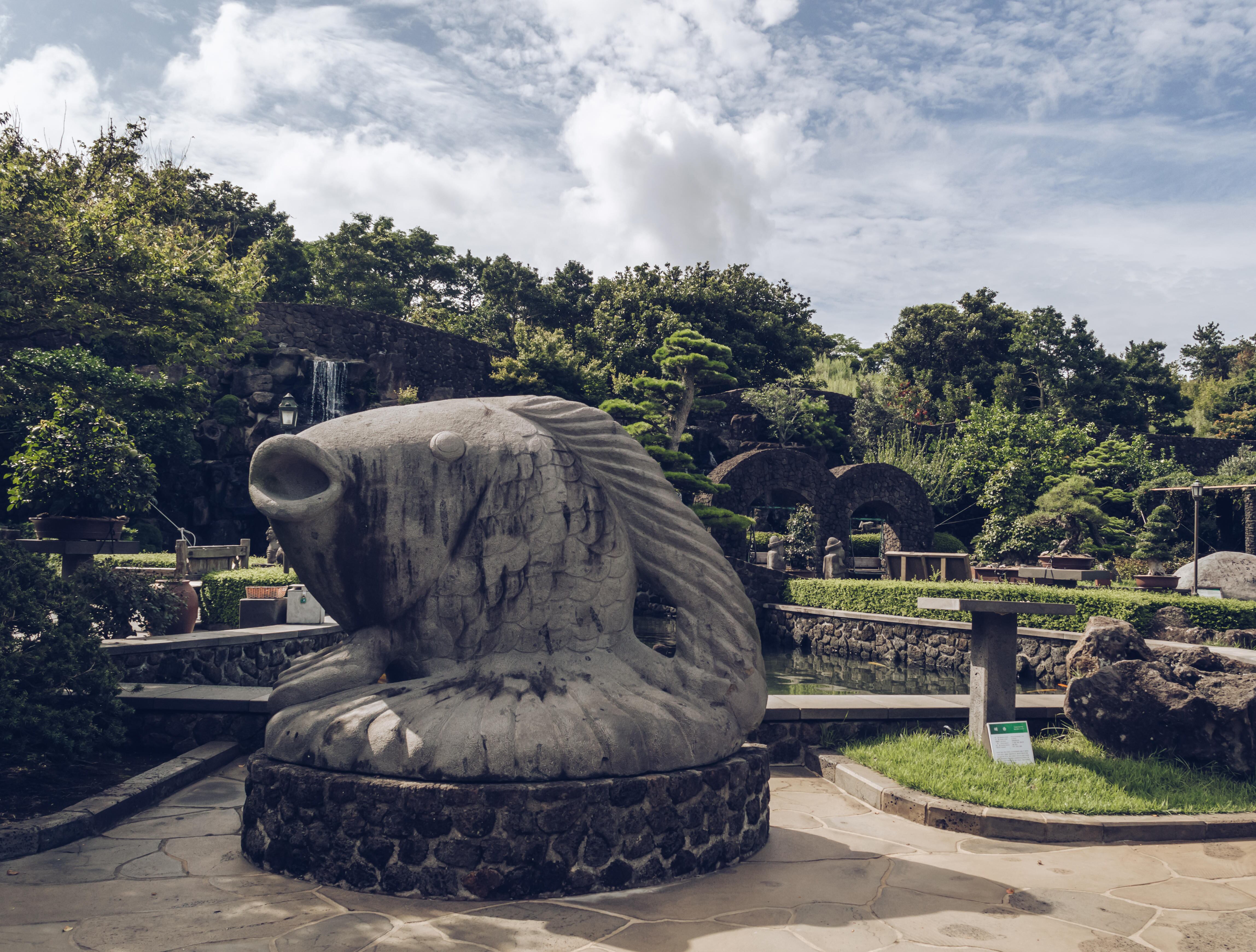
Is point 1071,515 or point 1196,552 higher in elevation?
point 1071,515

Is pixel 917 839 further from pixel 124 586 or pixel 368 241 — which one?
pixel 368 241

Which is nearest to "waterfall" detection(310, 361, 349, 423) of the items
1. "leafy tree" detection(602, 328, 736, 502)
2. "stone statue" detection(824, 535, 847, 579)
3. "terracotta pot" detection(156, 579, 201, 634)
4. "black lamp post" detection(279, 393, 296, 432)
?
"leafy tree" detection(602, 328, 736, 502)

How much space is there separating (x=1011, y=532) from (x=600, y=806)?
17768 millimetres

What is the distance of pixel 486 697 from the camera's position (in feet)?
11.6

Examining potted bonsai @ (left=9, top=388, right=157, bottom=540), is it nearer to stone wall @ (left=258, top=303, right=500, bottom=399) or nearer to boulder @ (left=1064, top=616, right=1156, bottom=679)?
boulder @ (left=1064, top=616, right=1156, bottom=679)

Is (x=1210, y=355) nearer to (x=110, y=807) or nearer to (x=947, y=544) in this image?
(x=947, y=544)

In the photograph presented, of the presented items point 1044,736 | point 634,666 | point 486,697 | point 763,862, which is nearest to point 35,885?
point 486,697

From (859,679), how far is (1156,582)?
5.27 metres

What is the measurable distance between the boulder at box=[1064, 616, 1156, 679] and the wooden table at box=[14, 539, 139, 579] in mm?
8550

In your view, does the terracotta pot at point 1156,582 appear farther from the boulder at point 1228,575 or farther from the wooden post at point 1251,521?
the wooden post at point 1251,521

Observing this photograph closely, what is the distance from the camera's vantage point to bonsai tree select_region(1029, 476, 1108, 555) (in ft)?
60.8

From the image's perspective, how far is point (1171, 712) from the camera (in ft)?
17.8

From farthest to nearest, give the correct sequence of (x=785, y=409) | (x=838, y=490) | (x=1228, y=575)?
1. (x=785, y=409)
2. (x=838, y=490)
3. (x=1228, y=575)

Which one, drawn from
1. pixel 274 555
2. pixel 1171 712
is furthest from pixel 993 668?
pixel 274 555
